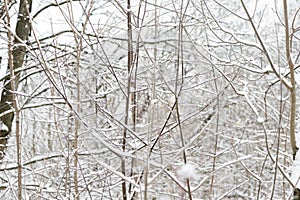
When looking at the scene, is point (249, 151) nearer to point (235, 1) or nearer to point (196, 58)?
point (235, 1)

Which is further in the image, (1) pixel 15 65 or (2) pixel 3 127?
(2) pixel 3 127

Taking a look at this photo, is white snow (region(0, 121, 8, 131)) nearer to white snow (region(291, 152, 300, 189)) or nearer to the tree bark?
the tree bark

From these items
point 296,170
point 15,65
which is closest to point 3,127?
point 15,65

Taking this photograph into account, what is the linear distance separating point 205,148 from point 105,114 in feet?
5.16

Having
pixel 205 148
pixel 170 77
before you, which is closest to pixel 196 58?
pixel 170 77

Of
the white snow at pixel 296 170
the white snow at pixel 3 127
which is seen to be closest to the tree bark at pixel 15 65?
the white snow at pixel 3 127

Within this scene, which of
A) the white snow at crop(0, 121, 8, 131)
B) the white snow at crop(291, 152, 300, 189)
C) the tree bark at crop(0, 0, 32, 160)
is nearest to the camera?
the white snow at crop(291, 152, 300, 189)

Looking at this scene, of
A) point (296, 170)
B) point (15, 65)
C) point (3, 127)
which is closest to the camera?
point (296, 170)

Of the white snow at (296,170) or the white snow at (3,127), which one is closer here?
the white snow at (296,170)

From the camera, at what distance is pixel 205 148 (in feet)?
12.3

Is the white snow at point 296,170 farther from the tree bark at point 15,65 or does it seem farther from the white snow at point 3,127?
the white snow at point 3,127

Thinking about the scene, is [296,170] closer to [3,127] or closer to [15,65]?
[15,65]

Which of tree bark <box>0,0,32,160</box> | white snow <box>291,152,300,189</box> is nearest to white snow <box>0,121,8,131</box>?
tree bark <box>0,0,32,160</box>

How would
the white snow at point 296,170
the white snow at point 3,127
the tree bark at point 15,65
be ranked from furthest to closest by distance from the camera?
the white snow at point 3,127, the tree bark at point 15,65, the white snow at point 296,170
